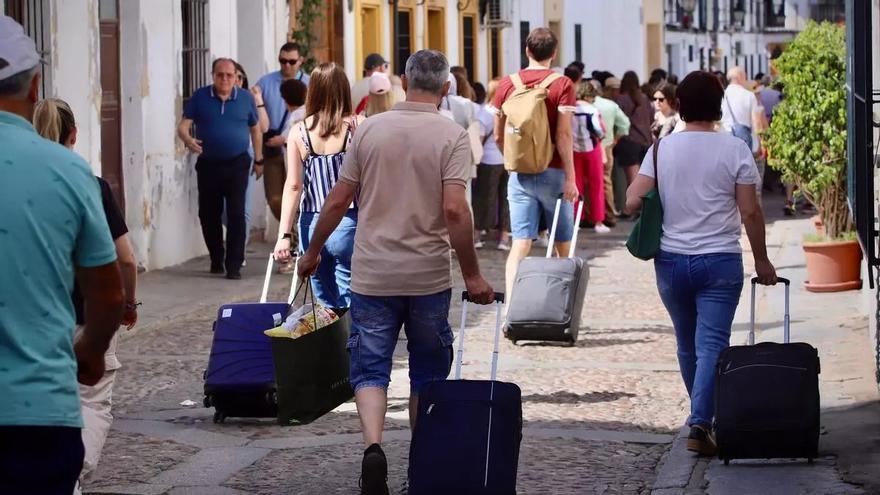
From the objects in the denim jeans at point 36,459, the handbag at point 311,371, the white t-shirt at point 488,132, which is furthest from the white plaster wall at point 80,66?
the denim jeans at point 36,459

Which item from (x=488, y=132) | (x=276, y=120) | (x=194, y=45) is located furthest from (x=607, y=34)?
(x=276, y=120)

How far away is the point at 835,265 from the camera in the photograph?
14.1 m

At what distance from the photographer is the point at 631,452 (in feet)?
26.4

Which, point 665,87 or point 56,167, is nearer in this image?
point 56,167

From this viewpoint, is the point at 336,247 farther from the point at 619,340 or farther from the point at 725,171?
the point at 619,340

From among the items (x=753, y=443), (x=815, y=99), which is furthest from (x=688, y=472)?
(x=815, y=99)

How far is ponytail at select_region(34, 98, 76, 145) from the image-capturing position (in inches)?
250

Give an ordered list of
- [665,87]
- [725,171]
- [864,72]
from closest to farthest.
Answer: [725,171] < [864,72] < [665,87]

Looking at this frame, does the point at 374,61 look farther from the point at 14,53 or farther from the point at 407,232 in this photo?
the point at 14,53

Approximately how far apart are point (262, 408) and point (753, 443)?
2.39 meters

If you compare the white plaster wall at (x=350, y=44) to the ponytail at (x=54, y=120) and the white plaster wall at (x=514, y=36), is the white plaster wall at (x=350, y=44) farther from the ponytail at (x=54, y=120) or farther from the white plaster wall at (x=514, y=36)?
the ponytail at (x=54, y=120)

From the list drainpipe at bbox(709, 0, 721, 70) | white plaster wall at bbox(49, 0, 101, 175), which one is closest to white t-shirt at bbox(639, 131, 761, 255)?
white plaster wall at bbox(49, 0, 101, 175)

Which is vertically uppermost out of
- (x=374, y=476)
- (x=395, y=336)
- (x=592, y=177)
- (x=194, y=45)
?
(x=194, y=45)

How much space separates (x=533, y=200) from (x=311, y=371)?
13.9 ft
